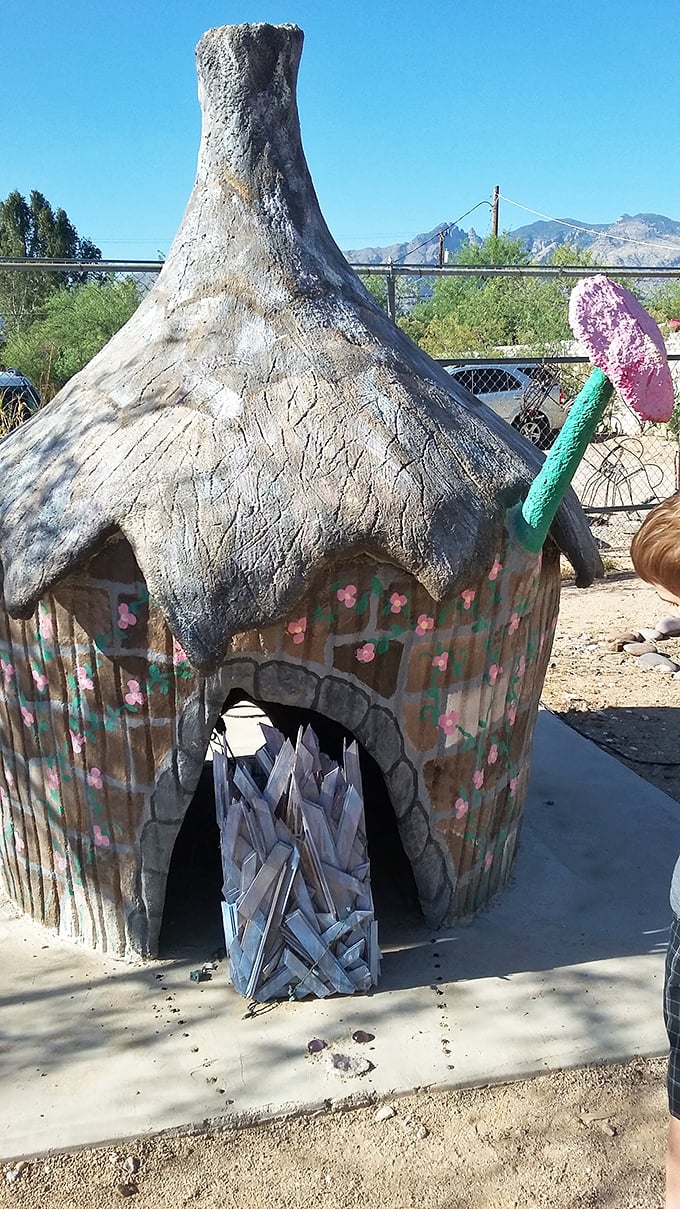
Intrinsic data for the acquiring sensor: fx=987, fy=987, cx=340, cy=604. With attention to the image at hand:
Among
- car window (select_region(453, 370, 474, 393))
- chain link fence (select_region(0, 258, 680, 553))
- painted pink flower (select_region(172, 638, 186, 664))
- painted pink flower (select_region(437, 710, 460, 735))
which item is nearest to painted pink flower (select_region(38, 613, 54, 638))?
painted pink flower (select_region(172, 638, 186, 664))

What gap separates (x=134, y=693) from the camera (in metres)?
2.87

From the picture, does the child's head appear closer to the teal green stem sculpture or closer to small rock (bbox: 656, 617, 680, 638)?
the teal green stem sculpture

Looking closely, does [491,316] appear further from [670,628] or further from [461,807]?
[461,807]

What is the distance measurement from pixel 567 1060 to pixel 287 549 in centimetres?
165

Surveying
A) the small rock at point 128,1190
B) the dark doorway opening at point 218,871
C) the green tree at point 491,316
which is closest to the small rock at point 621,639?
the dark doorway opening at point 218,871

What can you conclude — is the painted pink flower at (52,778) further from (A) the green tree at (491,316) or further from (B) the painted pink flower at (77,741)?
(A) the green tree at (491,316)

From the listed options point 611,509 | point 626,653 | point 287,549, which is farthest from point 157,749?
point 611,509

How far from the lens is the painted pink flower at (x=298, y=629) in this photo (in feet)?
9.10

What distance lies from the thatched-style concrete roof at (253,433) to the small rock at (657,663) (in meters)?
3.35

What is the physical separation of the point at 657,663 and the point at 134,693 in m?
4.67

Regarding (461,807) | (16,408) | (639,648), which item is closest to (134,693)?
(461,807)

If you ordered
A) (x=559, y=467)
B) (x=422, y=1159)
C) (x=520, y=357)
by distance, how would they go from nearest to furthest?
1. (x=422, y=1159)
2. (x=559, y=467)
3. (x=520, y=357)

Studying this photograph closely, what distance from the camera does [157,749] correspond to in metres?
2.91

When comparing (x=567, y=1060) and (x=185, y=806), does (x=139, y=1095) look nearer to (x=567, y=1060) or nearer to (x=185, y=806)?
(x=185, y=806)
